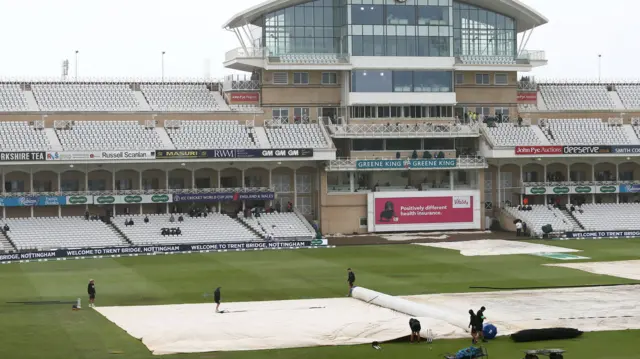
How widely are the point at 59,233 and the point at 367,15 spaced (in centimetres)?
2932

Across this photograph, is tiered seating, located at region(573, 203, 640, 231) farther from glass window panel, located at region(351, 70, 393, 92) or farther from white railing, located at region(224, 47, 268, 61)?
white railing, located at region(224, 47, 268, 61)

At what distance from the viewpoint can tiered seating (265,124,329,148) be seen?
84375mm

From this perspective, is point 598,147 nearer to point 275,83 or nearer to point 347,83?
point 347,83

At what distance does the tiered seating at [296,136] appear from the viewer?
277 feet

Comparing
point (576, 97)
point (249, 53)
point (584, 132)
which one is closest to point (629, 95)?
point (576, 97)

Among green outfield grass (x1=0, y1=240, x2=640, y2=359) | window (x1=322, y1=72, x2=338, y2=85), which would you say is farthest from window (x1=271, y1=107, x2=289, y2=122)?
green outfield grass (x1=0, y1=240, x2=640, y2=359)

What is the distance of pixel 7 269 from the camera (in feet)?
212

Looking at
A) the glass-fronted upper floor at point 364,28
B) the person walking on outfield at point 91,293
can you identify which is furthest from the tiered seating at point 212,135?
the person walking on outfield at point 91,293

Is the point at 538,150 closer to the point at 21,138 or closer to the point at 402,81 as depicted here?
the point at 402,81

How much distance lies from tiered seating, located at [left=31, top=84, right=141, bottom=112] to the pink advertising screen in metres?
20.4

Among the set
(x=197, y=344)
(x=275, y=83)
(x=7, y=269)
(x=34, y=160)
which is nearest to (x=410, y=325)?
(x=197, y=344)

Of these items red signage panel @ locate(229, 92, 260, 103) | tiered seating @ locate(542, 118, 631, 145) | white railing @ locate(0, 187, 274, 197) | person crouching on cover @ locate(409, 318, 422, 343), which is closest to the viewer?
person crouching on cover @ locate(409, 318, 422, 343)

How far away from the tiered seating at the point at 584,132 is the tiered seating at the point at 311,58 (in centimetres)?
1887

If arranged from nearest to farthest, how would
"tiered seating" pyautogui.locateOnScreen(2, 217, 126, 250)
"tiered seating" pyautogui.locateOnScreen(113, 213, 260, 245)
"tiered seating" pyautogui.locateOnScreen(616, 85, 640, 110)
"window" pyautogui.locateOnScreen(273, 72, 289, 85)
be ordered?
"tiered seating" pyautogui.locateOnScreen(2, 217, 126, 250), "tiered seating" pyautogui.locateOnScreen(113, 213, 260, 245), "window" pyautogui.locateOnScreen(273, 72, 289, 85), "tiered seating" pyautogui.locateOnScreen(616, 85, 640, 110)
